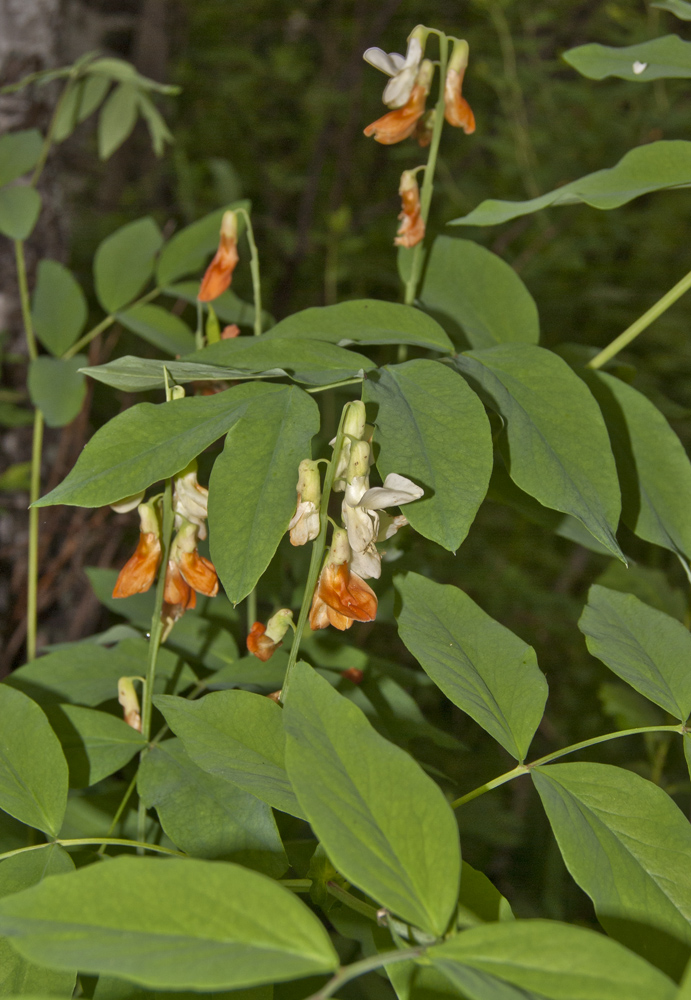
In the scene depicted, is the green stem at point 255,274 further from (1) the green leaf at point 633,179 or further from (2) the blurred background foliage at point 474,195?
(2) the blurred background foliage at point 474,195

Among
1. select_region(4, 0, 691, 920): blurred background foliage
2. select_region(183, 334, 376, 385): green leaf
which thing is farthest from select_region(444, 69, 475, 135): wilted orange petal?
select_region(4, 0, 691, 920): blurred background foliage

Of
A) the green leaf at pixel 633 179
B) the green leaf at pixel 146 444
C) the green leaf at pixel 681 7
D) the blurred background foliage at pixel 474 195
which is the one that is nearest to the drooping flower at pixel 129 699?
the green leaf at pixel 146 444

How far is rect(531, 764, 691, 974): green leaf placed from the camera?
1.29 feet

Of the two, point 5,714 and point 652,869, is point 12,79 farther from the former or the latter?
point 652,869

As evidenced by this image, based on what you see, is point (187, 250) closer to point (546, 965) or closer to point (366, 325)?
point (366, 325)

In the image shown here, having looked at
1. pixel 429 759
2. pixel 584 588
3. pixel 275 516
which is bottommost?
pixel 584 588

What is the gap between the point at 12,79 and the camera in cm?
136

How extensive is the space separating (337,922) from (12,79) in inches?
56.6

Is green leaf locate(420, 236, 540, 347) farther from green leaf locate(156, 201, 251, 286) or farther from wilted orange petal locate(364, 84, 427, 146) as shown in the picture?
green leaf locate(156, 201, 251, 286)

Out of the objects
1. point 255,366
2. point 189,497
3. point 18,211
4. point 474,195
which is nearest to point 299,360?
point 255,366

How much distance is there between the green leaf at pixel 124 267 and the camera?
3.11 feet

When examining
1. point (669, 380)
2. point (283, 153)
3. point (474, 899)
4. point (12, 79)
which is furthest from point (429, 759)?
point (283, 153)

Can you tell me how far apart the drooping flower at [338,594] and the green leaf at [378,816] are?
0.13 meters

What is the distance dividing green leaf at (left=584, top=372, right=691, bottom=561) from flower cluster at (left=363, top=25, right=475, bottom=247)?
0.71 feet
